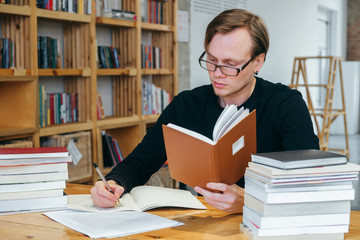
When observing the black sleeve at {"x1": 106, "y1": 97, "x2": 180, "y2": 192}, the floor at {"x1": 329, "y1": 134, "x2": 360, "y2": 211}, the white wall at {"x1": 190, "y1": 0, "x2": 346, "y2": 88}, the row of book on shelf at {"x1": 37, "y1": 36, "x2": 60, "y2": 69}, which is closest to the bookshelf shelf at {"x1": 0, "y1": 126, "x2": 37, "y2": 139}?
the row of book on shelf at {"x1": 37, "y1": 36, "x2": 60, "y2": 69}

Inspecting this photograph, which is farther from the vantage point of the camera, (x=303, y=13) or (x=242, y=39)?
(x=303, y=13)

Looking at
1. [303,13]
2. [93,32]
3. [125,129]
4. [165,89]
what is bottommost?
[125,129]

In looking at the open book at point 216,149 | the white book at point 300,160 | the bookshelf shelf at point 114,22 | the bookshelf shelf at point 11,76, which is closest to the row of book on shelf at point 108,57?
the bookshelf shelf at point 114,22

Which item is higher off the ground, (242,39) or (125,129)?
(242,39)

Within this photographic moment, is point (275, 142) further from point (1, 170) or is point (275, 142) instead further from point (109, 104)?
point (109, 104)

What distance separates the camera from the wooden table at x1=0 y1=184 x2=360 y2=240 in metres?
1.26

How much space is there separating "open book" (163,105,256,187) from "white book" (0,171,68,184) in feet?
1.16

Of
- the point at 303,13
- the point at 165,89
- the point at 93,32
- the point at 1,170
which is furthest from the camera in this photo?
the point at 303,13

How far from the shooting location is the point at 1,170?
1.45m

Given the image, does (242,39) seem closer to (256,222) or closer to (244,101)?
(244,101)

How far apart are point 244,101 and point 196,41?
3.18 metres

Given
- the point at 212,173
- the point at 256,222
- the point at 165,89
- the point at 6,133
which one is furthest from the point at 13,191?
the point at 165,89

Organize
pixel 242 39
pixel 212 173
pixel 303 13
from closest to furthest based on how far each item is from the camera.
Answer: pixel 212 173
pixel 242 39
pixel 303 13

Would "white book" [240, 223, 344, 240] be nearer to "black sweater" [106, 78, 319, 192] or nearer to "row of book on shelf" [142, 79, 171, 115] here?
"black sweater" [106, 78, 319, 192]
